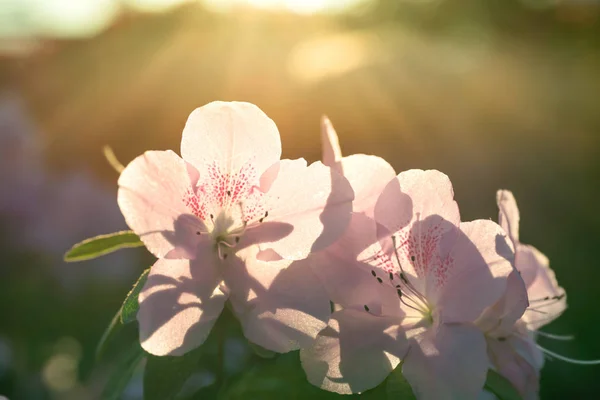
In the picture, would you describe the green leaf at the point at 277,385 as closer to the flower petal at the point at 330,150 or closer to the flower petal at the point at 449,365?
the flower petal at the point at 449,365

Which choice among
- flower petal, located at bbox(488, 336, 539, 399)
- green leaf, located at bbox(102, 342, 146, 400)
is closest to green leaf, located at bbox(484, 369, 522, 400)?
flower petal, located at bbox(488, 336, 539, 399)

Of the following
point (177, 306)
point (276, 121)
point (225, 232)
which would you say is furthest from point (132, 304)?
point (276, 121)

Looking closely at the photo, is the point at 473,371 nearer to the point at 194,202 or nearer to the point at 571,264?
the point at 194,202

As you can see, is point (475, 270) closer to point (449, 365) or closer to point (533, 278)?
point (449, 365)

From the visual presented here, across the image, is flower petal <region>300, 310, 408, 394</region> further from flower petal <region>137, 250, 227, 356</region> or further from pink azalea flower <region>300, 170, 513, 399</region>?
flower petal <region>137, 250, 227, 356</region>

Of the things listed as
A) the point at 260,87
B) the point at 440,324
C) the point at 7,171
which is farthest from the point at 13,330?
the point at 260,87
